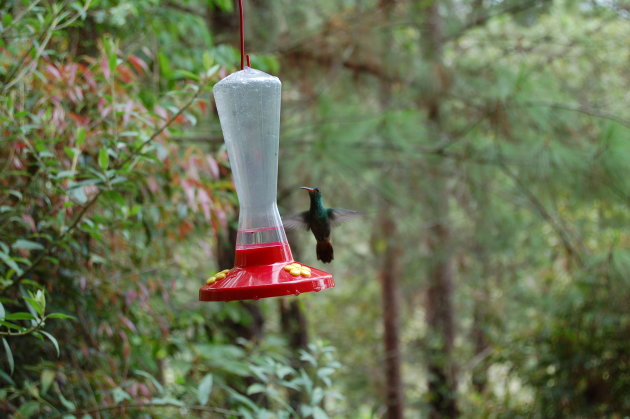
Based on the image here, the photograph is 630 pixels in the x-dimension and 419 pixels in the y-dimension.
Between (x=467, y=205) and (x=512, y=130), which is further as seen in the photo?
(x=467, y=205)

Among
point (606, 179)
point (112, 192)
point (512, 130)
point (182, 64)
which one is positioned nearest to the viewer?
→ point (112, 192)

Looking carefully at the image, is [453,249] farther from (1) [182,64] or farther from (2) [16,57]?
(2) [16,57]

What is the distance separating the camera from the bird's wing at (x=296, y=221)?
236 cm

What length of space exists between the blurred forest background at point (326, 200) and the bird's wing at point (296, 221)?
22 centimetres

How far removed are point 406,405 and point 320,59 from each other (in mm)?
4678

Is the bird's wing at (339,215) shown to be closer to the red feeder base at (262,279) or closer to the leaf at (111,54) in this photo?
the red feeder base at (262,279)

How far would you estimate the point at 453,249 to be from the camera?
8016 millimetres

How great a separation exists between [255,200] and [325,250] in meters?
0.53

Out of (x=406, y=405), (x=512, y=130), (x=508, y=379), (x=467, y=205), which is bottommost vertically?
(x=406, y=405)

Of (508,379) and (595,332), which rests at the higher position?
(595,332)

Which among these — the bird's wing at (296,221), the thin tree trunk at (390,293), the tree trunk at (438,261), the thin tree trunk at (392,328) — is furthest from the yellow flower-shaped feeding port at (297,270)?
the thin tree trunk at (392,328)

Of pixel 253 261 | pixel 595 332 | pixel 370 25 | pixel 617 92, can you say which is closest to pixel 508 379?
pixel 595 332

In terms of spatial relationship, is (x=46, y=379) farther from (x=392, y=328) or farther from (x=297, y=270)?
(x=392, y=328)

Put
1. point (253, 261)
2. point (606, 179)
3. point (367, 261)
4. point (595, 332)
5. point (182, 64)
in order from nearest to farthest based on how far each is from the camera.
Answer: point (253, 261), point (182, 64), point (606, 179), point (595, 332), point (367, 261)
